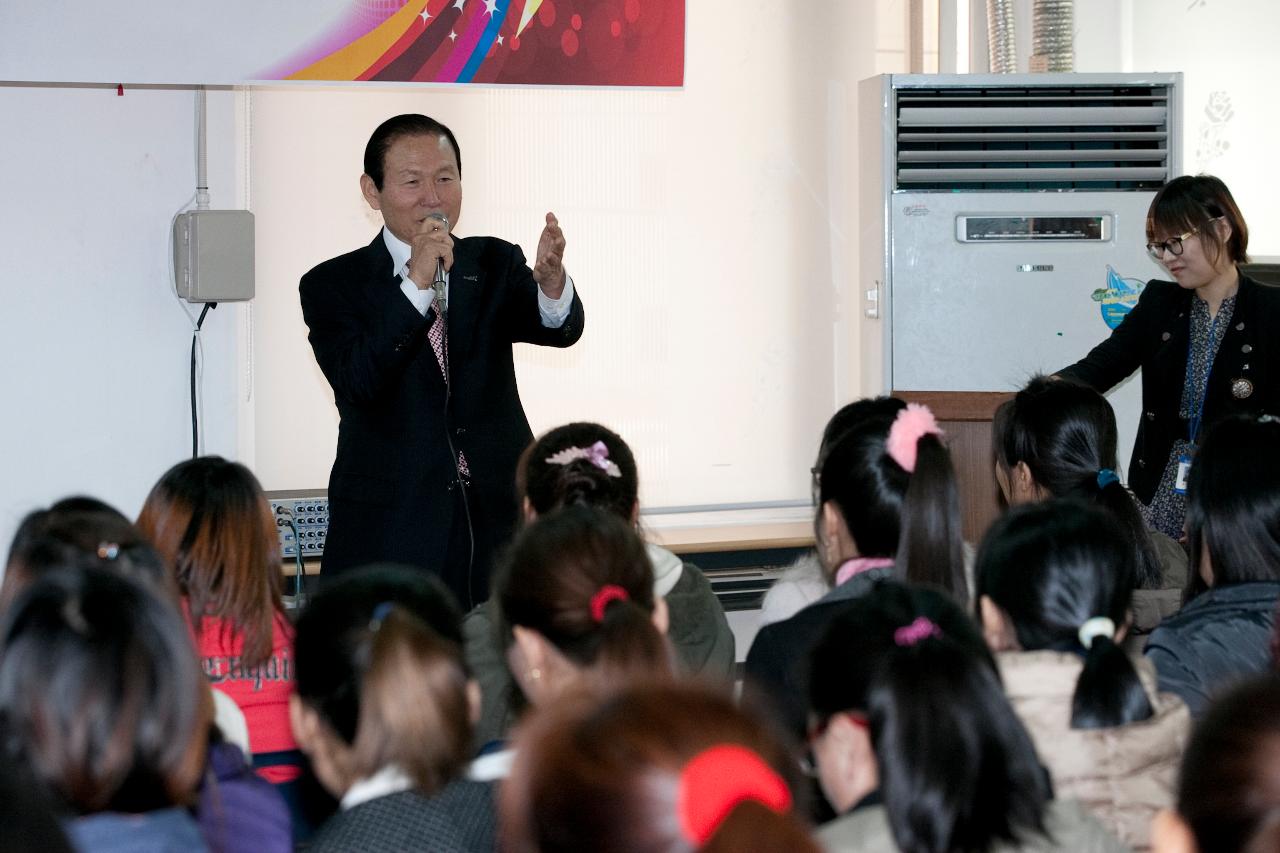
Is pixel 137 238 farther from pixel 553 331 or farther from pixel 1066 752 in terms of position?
pixel 1066 752

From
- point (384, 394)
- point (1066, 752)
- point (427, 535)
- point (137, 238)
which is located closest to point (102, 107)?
point (137, 238)

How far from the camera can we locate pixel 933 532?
6.46 feet

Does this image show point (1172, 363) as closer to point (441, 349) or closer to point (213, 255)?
point (441, 349)

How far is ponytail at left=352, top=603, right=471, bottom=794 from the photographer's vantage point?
144cm

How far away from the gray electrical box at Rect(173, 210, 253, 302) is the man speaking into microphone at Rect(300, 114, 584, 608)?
640 mm

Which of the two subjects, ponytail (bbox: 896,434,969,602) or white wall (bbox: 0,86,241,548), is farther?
white wall (bbox: 0,86,241,548)

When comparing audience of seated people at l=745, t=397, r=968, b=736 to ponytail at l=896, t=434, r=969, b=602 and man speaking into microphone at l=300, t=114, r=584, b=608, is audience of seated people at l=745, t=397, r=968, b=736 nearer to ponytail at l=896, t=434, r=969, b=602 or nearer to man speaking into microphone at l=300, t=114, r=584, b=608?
ponytail at l=896, t=434, r=969, b=602

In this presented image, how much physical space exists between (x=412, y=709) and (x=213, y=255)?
228 centimetres

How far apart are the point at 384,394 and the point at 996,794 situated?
185 cm

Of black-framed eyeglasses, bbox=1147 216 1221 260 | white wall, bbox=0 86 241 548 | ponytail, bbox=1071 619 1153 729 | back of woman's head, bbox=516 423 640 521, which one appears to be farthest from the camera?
white wall, bbox=0 86 241 548

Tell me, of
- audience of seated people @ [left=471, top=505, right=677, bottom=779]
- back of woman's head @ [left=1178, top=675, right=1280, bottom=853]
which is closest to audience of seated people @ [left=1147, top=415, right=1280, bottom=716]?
audience of seated people @ [left=471, top=505, right=677, bottom=779]

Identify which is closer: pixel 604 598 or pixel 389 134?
pixel 604 598

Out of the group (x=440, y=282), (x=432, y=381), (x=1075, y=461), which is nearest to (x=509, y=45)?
(x=440, y=282)

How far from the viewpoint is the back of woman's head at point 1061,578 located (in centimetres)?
170
